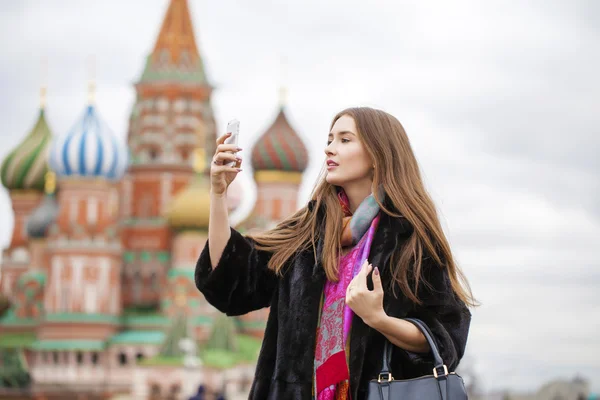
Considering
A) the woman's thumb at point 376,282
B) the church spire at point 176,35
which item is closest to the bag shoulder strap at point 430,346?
the woman's thumb at point 376,282

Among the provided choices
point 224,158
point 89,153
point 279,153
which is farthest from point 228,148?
point 279,153

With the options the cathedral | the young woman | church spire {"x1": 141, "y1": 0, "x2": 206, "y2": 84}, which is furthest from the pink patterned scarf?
church spire {"x1": 141, "y1": 0, "x2": 206, "y2": 84}

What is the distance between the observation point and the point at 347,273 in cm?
281

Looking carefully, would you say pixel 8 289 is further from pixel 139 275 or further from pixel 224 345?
pixel 224 345

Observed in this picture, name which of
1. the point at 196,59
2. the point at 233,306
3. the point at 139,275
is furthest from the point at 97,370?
the point at 233,306

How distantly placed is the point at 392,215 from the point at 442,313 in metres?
0.25

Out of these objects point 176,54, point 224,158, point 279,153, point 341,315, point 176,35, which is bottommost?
point 341,315

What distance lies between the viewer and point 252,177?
121ft

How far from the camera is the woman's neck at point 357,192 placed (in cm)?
297

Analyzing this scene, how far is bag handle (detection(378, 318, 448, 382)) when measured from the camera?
8.52 feet

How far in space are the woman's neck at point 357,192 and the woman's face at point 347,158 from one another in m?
0.01

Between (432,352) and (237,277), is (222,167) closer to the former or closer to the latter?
(237,277)

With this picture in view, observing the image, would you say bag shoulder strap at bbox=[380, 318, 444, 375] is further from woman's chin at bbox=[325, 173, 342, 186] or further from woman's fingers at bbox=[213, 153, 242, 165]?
woman's fingers at bbox=[213, 153, 242, 165]

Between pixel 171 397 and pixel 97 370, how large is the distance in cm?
403
